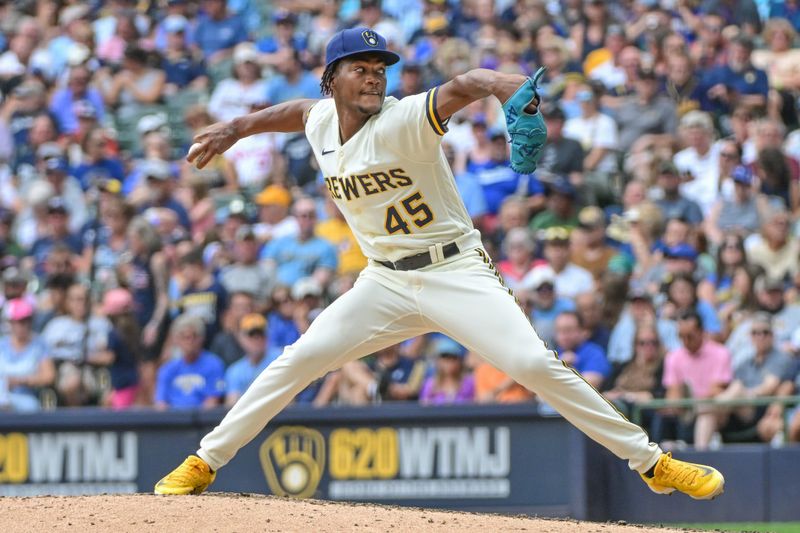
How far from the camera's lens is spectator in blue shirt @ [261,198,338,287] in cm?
1137

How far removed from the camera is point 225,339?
1070 centimetres

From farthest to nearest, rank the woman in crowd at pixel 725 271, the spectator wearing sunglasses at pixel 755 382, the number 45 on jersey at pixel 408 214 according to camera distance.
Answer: the woman in crowd at pixel 725 271, the spectator wearing sunglasses at pixel 755 382, the number 45 on jersey at pixel 408 214

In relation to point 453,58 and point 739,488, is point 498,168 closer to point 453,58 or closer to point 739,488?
point 453,58

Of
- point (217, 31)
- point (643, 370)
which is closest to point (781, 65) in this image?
point (643, 370)

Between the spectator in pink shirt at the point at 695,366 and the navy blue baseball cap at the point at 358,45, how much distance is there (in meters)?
4.16

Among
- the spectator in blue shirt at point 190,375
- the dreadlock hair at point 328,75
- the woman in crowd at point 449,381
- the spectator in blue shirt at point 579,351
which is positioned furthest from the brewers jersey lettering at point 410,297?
the spectator in blue shirt at point 190,375

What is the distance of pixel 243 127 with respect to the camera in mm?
6465

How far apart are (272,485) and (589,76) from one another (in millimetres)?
5595

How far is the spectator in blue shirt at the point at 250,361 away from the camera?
33.6 ft

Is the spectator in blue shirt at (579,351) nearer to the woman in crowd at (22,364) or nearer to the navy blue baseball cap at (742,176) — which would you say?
the navy blue baseball cap at (742,176)

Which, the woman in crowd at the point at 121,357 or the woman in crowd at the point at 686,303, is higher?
the woman in crowd at the point at 686,303

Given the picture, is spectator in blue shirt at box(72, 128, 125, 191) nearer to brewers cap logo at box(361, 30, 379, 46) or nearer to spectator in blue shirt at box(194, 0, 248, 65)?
spectator in blue shirt at box(194, 0, 248, 65)

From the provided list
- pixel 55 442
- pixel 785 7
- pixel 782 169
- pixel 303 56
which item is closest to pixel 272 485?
pixel 55 442

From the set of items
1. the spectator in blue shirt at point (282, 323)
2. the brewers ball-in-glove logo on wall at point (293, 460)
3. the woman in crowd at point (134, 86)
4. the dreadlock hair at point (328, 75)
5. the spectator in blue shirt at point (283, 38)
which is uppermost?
the spectator in blue shirt at point (283, 38)
